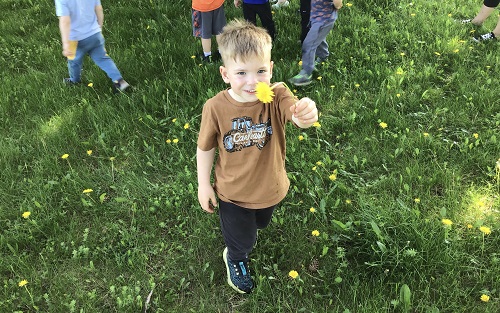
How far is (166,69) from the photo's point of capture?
4254mm

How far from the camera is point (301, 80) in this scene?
3.83m

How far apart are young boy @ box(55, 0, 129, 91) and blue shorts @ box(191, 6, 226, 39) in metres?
0.99

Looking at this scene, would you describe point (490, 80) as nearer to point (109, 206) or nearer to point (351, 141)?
point (351, 141)

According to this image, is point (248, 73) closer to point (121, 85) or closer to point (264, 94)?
point (264, 94)

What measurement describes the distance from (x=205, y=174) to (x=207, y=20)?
280 cm

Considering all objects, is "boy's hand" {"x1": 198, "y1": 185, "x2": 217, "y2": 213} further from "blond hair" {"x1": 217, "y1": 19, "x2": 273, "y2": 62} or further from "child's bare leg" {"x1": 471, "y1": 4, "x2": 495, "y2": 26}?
"child's bare leg" {"x1": 471, "y1": 4, "x2": 495, "y2": 26}

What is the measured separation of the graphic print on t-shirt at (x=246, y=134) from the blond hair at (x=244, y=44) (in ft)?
0.95

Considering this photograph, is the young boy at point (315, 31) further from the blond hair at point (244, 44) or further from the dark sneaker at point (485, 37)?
the blond hair at point (244, 44)

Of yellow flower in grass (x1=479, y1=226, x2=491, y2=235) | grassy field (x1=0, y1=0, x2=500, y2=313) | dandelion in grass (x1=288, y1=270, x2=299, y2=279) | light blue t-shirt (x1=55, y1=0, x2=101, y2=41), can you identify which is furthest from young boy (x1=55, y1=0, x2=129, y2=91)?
yellow flower in grass (x1=479, y1=226, x2=491, y2=235)

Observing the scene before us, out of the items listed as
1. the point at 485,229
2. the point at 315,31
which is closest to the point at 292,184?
the point at 485,229

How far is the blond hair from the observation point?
67.3 inches

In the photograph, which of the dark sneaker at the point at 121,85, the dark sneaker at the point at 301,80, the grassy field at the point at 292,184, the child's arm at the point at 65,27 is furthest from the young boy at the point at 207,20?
the child's arm at the point at 65,27

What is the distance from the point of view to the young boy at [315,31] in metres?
3.75

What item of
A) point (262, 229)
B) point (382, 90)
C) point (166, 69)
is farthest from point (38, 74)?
point (382, 90)
